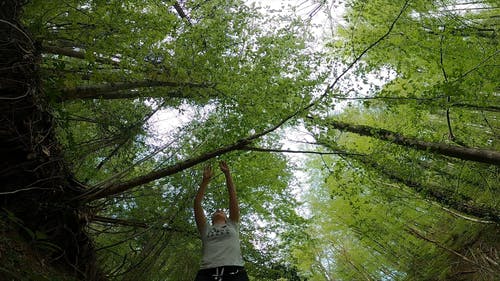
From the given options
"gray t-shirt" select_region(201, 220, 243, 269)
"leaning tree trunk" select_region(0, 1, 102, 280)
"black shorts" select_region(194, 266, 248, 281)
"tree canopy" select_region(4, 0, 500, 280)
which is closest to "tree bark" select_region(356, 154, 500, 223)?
"tree canopy" select_region(4, 0, 500, 280)

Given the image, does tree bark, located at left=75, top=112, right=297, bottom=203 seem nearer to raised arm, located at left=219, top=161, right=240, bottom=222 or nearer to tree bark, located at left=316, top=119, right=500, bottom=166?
raised arm, located at left=219, top=161, right=240, bottom=222

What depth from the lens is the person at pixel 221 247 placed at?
3.01 meters

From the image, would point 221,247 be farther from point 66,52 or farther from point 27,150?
point 66,52

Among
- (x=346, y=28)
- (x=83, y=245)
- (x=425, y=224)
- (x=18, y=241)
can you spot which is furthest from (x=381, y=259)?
(x=18, y=241)

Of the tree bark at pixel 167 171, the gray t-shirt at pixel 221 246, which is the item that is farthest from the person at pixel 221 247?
the tree bark at pixel 167 171

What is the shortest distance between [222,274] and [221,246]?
0.79ft

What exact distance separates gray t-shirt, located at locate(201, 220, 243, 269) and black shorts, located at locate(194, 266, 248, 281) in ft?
0.10

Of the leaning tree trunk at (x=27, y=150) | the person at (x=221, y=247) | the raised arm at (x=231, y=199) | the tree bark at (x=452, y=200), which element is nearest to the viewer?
the leaning tree trunk at (x=27, y=150)

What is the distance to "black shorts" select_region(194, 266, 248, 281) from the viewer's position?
296cm

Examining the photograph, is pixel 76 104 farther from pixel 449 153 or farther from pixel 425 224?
pixel 425 224

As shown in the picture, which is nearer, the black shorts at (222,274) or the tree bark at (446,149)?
the black shorts at (222,274)

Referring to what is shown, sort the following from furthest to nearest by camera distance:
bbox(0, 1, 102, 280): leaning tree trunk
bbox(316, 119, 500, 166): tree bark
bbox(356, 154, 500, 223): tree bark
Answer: bbox(356, 154, 500, 223): tree bark < bbox(316, 119, 500, 166): tree bark < bbox(0, 1, 102, 280): leaning tree trunk

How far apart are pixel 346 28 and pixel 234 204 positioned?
3.50 m

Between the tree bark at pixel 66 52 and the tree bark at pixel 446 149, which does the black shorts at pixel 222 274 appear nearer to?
the tree bark at pixel 446 149
